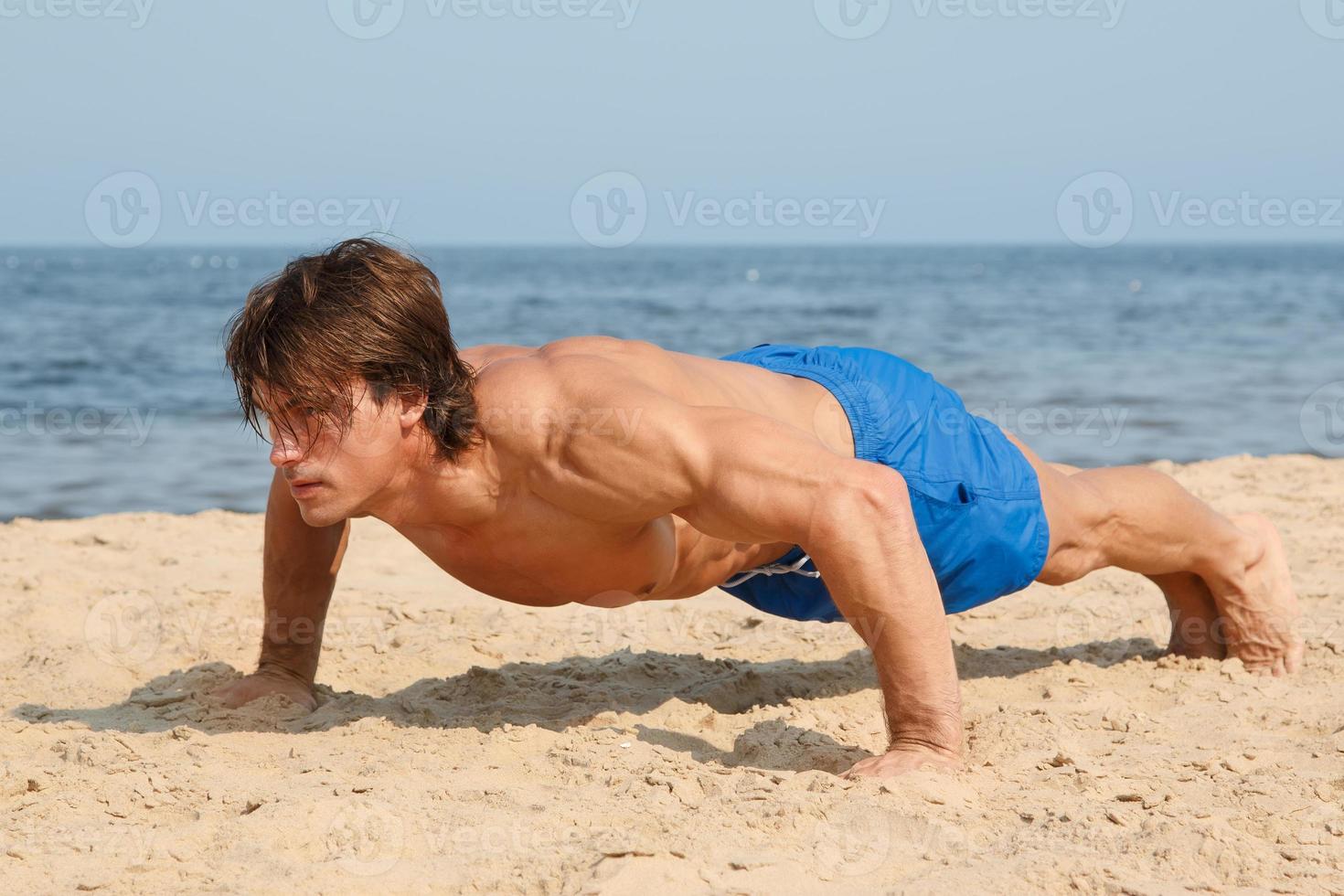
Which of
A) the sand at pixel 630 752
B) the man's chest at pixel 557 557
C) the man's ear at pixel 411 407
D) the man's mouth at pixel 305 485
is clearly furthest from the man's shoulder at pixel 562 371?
the sand at pixel 630 752

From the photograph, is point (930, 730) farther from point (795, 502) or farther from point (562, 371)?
point (562, 371)

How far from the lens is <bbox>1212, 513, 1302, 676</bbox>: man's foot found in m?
3.37

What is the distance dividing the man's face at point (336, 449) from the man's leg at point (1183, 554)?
5.24 ft

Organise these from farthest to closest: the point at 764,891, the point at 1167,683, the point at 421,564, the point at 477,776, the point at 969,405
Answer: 1. the point at 969,405
2. the point at 421,564
3. the point at 1167,683
4. the point at 477,776
5. the point at 764,891

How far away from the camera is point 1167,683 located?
10.7 ft

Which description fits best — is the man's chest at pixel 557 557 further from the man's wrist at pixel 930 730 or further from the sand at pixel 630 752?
the man's wrist at pixel 930 730

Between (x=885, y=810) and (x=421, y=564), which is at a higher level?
(x=885, y=810)

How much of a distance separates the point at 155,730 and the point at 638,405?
62.6 inches

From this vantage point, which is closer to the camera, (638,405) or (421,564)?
(638,405)

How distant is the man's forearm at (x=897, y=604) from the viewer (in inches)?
89.9

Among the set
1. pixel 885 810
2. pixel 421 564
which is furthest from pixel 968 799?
pixel 421 564

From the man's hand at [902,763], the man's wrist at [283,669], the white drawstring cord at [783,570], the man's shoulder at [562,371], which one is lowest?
the man's wrist at [283,669]

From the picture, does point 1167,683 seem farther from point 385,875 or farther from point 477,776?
point 385,875

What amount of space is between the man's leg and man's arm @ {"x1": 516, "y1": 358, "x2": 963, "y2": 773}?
0.84 metres
